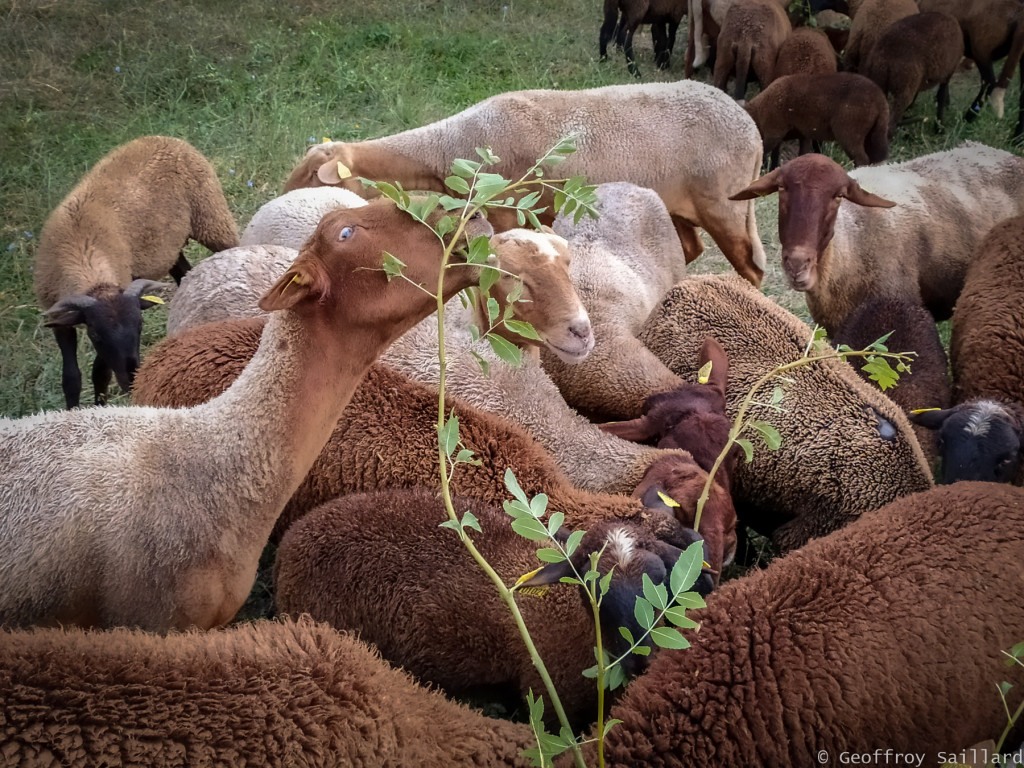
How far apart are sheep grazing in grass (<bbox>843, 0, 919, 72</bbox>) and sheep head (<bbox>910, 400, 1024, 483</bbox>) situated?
6.93 m

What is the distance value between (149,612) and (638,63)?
9.73m

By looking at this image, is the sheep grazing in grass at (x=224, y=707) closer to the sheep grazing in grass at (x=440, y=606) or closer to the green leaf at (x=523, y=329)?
the sheep grazing in grass at (x=440, y=606)

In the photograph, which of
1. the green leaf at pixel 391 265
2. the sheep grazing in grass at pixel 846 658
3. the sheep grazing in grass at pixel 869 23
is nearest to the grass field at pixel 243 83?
the sheep grazing in grass at pixel 869 23

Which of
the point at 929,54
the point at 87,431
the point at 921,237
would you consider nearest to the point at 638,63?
the point at 929,54

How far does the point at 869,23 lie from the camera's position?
377 inches

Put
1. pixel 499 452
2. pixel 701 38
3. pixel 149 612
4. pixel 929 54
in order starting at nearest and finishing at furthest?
pixel 149 612
pixel 499 452
pixel 929 54
pixel 701 38

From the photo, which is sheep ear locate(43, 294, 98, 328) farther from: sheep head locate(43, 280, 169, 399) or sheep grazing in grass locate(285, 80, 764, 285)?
sheep grazing in grass locate(285, 80, 764, 285)

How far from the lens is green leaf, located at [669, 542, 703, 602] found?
157cm

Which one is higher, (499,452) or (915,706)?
(499,452)

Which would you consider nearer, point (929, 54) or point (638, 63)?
point (929, 54)

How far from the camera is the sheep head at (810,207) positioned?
15.5 feet

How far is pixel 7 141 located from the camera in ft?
23.3

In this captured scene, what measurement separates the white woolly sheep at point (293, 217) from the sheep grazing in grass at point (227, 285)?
53 centimetres

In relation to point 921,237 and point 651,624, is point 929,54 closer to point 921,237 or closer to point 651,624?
point 921,237
